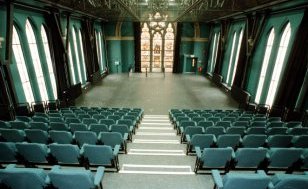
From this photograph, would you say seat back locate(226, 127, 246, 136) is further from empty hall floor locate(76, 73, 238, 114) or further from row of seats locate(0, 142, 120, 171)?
empty hall floor locate(76, 73, 238, 114)

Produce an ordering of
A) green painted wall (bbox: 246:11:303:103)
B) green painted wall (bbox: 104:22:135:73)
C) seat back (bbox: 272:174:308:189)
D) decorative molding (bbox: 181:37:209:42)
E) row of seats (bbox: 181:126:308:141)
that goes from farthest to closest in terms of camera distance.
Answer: decorative molding (bbox: 181:37:209:42) → green painted wall (bbox: 104:22:135:73) → green painted wall (bbox: 246:11:303:103) → row of seats (bbox: 181:126:308:141) → seat back (bbox: 272:174:308:189)

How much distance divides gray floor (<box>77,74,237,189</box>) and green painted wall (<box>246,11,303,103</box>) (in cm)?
202

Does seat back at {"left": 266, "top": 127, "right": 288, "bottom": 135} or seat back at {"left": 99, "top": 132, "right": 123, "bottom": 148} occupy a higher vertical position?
seat back at {"left": 99, "top": 132, "right": 123, "bottom": 148}

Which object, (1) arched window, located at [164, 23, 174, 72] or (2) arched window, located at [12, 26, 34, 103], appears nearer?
(2) arched window, located at [12, 26, 34, 103]

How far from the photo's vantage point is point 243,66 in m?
16.7

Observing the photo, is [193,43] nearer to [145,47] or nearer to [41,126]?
[145,47]

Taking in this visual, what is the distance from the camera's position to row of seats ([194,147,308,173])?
486 centimetres

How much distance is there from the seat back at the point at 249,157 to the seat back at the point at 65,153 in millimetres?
3437

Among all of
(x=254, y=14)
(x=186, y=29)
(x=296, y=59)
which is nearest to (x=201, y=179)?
(x=296, y=59)

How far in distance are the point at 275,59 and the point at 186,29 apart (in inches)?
647

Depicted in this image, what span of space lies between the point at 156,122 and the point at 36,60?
816 cm

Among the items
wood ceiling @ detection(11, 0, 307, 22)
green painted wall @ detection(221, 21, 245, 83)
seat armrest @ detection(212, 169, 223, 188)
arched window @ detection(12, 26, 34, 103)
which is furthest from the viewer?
green painted wall @ detection(221, 21, 245, 83)

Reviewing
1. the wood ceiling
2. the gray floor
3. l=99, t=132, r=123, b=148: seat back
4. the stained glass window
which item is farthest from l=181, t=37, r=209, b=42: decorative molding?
l=99, t=132, r=123, b=148: seat back

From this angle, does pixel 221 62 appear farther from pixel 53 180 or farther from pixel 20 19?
pixel 53 180
